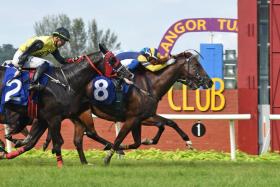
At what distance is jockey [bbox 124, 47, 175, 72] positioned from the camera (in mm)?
12312

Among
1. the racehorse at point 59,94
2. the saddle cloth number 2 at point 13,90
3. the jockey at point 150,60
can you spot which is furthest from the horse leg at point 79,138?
the saddle cloth number 2 at point 13,90

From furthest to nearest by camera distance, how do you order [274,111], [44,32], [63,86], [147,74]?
[44,32] → [274,111] → [147,74] → [63,86]

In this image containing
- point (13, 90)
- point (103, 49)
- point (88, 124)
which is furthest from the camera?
point (88, 124)

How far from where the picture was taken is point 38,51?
10.9 metres

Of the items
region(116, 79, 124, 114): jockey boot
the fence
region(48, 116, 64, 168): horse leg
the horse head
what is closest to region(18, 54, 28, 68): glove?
region(48, 116, 64, 168): horse leg

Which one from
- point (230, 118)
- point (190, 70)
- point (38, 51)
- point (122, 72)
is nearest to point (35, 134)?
point (38, 51)

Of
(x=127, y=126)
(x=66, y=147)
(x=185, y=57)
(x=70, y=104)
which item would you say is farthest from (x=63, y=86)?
(x=66, y=147)

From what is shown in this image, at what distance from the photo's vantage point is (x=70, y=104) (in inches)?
428

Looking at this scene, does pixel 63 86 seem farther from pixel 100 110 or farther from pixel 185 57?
pixel 185 57

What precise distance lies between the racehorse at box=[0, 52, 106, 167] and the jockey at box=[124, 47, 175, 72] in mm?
1428

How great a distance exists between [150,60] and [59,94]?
7.94ft

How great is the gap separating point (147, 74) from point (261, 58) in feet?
15.7

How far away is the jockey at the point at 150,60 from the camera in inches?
485

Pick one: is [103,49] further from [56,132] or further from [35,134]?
[35,134]
